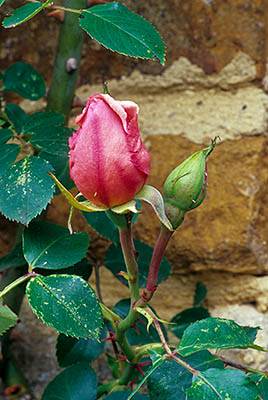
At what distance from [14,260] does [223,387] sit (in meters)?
0.35

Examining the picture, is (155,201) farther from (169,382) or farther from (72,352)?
(72,352)

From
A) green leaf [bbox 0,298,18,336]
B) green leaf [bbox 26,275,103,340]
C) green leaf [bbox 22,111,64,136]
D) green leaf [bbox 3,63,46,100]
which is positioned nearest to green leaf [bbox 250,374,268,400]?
green leaf [bbox 26,275,103,340]

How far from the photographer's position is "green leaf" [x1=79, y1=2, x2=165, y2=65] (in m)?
0.53

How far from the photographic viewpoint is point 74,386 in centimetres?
66

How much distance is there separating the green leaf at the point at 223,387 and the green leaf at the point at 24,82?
0.49 meters

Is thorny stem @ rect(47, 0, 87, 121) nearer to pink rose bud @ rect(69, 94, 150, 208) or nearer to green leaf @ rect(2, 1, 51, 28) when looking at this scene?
green leaf @ rect(2, 1, 51, 28)

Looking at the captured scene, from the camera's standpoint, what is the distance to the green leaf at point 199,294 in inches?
33.4

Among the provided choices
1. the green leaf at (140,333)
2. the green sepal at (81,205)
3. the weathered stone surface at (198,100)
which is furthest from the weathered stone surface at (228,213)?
the green sepal at (81,205)

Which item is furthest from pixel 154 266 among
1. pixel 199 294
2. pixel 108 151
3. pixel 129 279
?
pixel 199 294

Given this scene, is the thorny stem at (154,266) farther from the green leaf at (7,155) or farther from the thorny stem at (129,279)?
the green leaf at (7,155)

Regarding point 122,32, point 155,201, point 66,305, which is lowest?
point 66,305

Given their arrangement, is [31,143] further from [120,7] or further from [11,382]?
[11,382]

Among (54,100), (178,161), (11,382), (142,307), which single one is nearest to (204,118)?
(178,161)

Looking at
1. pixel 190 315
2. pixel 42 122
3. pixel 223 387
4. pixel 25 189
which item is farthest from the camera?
pixel 190 315
